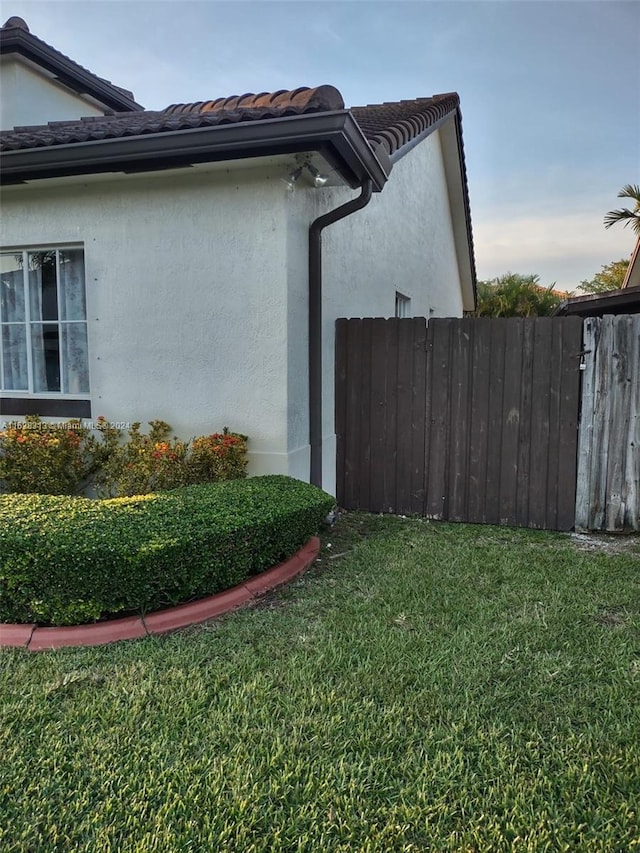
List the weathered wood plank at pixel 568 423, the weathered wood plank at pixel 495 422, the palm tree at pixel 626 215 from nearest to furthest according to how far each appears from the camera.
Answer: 1. the weathered wood plank at pixel 568 423
2. the weathered wood plank at pixel 495 422
3. the palm tree at pixel 626 215

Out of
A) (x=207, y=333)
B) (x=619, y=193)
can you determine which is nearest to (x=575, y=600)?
(x=207, y=333)

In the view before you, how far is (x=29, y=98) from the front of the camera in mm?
8195

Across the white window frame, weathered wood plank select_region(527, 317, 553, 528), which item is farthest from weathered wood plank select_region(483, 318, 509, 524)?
the white window frame

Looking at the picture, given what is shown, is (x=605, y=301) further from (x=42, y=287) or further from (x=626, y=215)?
(x=626, y=215)

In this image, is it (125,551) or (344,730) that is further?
(125,551)

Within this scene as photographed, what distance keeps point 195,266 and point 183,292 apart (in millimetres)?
274

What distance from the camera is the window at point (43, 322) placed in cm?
588

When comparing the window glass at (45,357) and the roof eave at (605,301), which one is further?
the roof eave at (605,301)

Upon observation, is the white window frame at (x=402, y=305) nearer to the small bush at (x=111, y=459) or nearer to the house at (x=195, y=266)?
the house at (x=195, y=266)

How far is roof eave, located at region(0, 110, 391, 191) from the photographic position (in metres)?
4.22

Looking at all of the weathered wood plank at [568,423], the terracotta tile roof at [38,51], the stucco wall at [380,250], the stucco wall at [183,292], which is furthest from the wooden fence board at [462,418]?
the terracotta tile roof at [38,51]

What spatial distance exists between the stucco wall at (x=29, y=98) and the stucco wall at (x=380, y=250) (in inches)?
207

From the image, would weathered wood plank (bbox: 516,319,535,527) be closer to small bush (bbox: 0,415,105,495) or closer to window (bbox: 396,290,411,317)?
window (bbox: 396,290,411,317)

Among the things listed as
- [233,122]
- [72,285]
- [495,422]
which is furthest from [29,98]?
[495,422]
